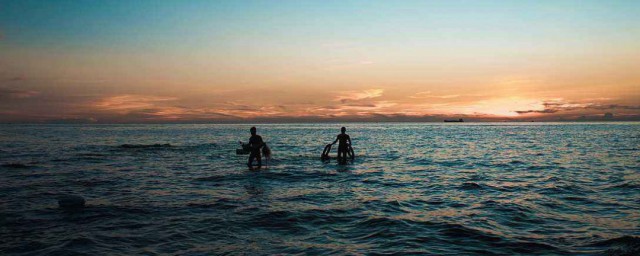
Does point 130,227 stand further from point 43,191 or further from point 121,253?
point 43,191

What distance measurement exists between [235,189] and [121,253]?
8.37m

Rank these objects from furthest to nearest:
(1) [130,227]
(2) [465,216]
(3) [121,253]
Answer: (2) [465,216]
(1) [130,227]
(3) [121,253]

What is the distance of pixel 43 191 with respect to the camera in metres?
15.8

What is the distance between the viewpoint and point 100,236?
31.1 feet

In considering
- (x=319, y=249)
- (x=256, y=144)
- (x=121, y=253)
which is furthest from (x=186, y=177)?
(x=319, y=249)

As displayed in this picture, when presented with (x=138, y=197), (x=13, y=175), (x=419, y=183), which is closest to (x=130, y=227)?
(x=138, y=197)

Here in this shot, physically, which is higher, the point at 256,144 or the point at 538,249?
the point at 256,144

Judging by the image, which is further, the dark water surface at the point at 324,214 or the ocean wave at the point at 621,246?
the dark water surface at the point at 324,214

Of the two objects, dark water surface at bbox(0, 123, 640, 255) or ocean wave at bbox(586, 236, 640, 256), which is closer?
ocean wave at bbox(586, 236, 640, 256)

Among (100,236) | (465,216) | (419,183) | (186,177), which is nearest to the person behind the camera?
(100,236)

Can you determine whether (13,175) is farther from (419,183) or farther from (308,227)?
(419,183)

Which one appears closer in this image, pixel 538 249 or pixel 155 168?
pixel 538 249

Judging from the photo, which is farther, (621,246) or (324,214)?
(324,214)

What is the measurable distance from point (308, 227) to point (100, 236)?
4930 mm
